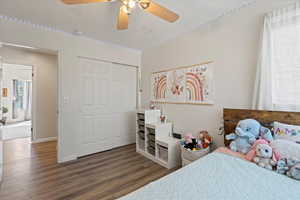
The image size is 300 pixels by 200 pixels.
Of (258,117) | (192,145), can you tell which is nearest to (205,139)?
(192,145)

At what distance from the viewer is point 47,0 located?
6.46 feet

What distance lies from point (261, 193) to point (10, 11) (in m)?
3.66

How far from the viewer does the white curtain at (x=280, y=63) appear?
69.4 inches

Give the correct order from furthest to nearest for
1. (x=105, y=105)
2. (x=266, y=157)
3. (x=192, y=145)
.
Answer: (x=105, y=105), (x=192, y=145), (x=266, y=157)

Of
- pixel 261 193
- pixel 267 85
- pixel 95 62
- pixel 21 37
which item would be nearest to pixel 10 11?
pixel 21 37

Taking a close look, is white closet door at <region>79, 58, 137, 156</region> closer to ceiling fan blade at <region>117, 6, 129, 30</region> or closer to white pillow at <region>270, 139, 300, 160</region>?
ceiling fan blade at <region>117, 6, 129, 30</region>

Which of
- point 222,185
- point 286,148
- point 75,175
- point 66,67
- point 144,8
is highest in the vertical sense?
point 144,8

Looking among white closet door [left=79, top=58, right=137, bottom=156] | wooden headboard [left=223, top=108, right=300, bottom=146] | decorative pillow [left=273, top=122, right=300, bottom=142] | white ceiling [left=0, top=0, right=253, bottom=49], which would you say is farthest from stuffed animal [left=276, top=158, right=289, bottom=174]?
white closet door [left=79, top=58, right=137, bottom=156]

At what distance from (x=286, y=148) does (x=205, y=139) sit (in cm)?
109

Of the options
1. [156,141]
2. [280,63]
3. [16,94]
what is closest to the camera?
[280,63]

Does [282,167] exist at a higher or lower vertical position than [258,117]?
lower

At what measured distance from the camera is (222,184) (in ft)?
3.70

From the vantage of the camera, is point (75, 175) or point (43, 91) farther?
point (43, 91)

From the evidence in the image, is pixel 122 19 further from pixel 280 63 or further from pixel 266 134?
pixel 266 134
